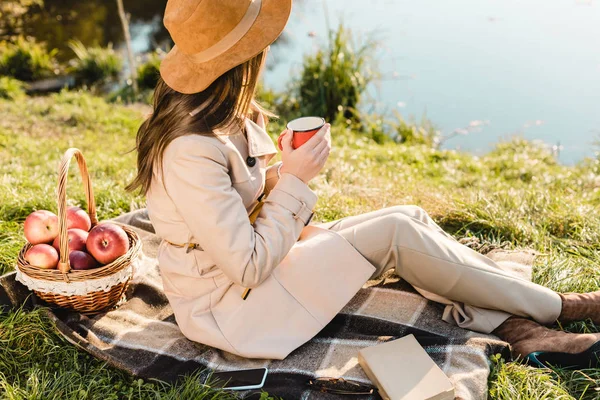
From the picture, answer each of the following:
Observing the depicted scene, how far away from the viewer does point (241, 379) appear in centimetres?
234

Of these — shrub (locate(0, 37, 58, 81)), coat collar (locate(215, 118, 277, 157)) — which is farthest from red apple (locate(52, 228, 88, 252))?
shrub (locate(0, 37, 58, 81))

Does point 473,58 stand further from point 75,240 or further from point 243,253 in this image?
point 243,253

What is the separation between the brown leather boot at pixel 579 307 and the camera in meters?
2.63

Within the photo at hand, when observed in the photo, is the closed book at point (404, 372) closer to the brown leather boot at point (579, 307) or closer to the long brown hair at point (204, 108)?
the brown leather boot at point (579, 307)

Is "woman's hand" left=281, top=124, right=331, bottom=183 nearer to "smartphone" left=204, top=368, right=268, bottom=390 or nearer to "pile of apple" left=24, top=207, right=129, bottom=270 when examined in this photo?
"smartphone" left=204, top=368, right=268, bottom=390

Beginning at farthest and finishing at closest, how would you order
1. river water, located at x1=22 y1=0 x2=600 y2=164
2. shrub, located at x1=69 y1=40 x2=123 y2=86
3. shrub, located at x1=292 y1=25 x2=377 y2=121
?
shrub, located at x1=69 y1=40 x2=123 y2=86 < shrub, located at x1=292 y1=25 x2=377 y2=121 < river water, located at x1=22 y1=0 x2=600 y2=164

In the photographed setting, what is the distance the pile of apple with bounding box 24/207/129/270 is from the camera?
8.84 ft

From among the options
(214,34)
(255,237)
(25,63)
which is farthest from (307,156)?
(25,63)

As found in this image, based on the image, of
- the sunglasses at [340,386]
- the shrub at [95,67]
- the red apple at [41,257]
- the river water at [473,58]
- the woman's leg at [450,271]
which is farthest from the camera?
the shrub at [95,67]

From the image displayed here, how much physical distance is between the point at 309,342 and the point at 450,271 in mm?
660

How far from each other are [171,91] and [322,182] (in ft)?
7.39

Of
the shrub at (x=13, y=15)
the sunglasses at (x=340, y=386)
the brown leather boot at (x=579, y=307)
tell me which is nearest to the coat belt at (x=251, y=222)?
the sunglasses at (x=340, y=386)

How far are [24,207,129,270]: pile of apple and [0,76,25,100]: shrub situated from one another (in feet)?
15.0

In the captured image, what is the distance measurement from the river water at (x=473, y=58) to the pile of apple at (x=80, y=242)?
4529mm
